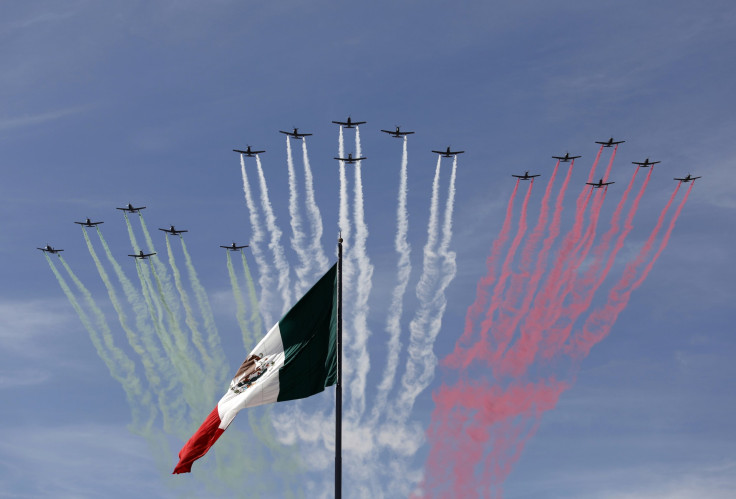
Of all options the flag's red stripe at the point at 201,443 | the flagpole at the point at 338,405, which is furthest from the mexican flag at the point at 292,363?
the flagpole at the point at 338,405

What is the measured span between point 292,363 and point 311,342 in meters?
1.40

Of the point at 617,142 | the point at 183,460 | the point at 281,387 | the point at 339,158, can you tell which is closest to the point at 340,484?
the point at 281,387

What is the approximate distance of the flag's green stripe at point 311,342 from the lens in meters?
46.5

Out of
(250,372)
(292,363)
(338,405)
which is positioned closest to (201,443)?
(250,372)

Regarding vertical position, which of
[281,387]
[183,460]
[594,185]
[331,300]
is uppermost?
[331,300]

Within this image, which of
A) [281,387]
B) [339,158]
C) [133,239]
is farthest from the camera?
[133,239]

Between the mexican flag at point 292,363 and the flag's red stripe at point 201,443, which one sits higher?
the mexican flag at point 292,363

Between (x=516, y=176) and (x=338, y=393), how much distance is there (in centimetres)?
11257

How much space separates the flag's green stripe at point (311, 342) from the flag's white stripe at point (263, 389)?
299 millimetres

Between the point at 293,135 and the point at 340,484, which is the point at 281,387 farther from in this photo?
the point at 293,135

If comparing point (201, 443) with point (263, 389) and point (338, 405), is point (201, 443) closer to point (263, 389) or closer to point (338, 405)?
point (263, 389)

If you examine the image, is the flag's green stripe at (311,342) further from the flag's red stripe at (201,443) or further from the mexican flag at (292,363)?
the flag's red stripe at (201,443)

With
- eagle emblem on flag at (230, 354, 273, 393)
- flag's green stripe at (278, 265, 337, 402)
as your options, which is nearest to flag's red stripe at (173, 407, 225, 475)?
eagle emblem on flag at (230, 354, 273, 393)

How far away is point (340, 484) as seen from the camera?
130ft
